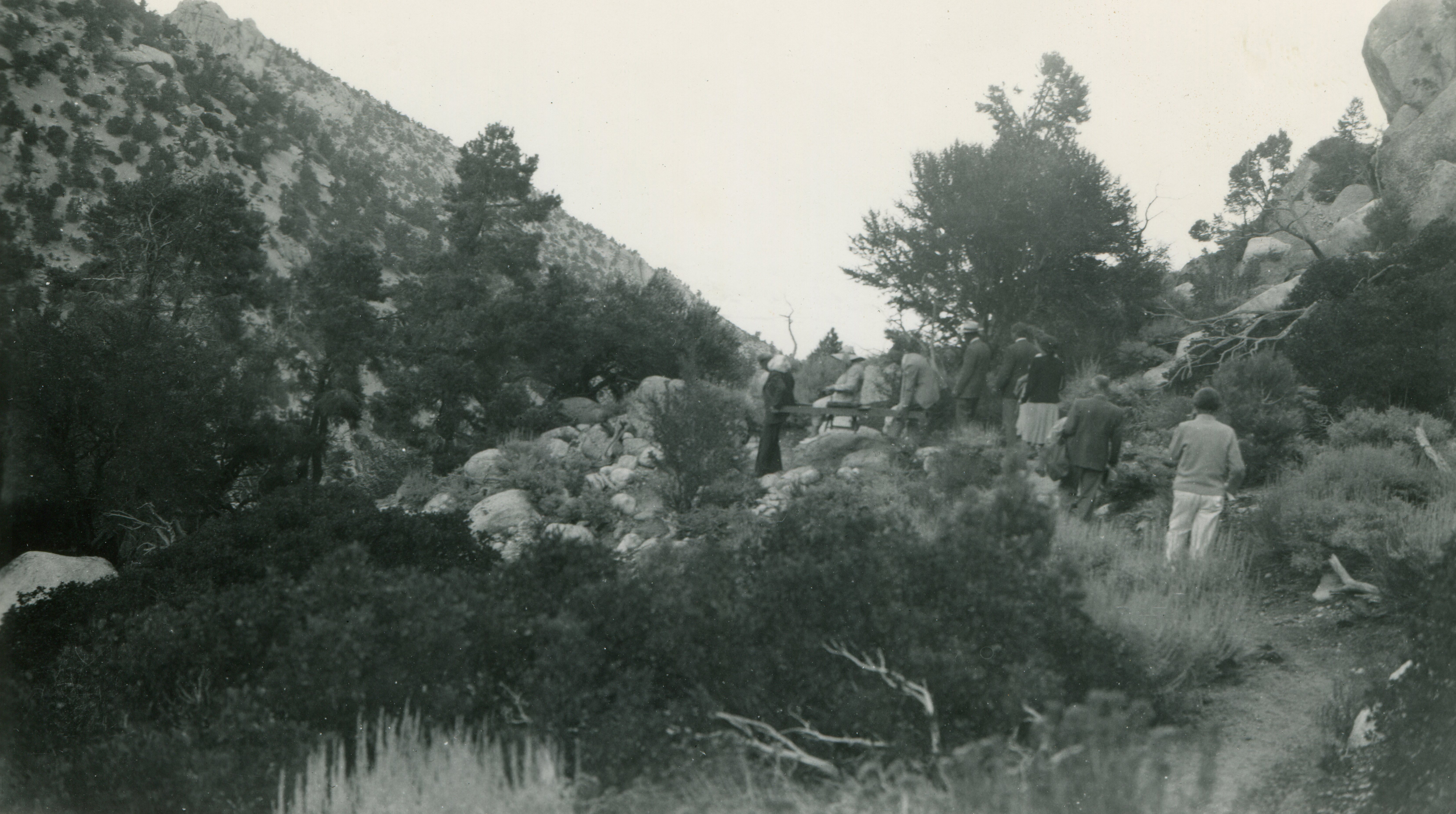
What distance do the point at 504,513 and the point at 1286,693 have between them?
10377 millimetres

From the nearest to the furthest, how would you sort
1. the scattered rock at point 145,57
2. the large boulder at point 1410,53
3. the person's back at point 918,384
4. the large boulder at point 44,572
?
the person's back at point 918,384 → the large boulder at point 44,572 → the large boulder at point 1410,53 → the scattered rock at point 145,57

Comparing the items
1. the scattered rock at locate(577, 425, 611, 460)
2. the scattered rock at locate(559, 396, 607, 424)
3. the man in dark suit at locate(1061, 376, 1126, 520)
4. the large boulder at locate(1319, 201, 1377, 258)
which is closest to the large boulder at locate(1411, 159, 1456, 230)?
the large boulder at locate(1319, 201, 1377, 258)

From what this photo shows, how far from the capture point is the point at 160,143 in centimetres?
4466

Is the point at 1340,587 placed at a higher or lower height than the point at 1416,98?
lower

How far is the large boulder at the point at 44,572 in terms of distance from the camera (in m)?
13.7

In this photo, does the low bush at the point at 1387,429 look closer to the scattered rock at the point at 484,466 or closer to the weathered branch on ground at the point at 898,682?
the weathered branch on ground at the point at 898,682

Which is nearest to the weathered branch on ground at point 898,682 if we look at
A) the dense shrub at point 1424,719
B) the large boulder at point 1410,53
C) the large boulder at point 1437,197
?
the dense shrub at point 1424,719

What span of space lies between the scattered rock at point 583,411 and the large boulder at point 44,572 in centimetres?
1123

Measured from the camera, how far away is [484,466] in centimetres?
1903

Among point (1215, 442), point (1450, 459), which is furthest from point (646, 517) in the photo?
point (1450, 459)

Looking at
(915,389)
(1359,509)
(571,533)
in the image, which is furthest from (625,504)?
(1359,509)

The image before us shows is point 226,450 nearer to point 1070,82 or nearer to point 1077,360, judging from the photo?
point 1077,360

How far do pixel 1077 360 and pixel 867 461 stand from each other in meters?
6.87

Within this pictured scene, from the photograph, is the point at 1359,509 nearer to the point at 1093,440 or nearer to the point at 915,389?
the point at 1093,440
